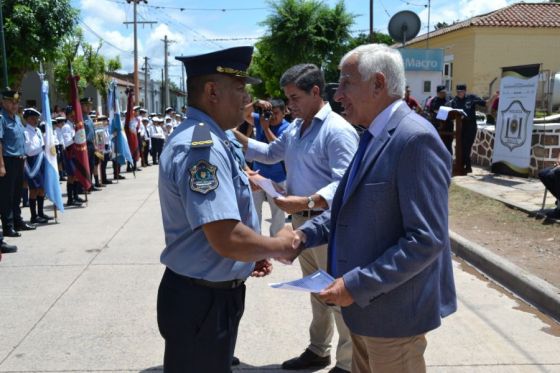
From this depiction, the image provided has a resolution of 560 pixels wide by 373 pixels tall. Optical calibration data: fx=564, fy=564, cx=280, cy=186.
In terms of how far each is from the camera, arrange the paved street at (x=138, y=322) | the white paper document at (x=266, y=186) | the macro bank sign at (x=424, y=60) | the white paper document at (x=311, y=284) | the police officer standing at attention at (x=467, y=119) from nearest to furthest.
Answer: the white paper document at (x=311, y=284), the white paper document at (x=266, y=186), the paved street at (x=138, y=322), the police officer standing at attention at (x=467, y=119), the macro bank sign at (x=424, y=60)

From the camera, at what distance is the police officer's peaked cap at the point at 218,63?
2287mm

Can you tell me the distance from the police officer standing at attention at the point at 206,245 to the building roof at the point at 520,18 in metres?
32.6

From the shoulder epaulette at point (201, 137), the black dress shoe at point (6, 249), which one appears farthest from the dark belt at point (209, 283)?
the black dress shoe at point (6, 249)

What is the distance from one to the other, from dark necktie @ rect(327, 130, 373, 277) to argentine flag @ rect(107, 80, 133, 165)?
546 inches

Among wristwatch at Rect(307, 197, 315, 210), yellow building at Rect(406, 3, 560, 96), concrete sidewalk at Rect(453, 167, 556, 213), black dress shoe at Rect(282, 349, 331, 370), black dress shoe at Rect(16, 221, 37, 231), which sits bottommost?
black dress shoe at Rect(16, 221, 37, 231)

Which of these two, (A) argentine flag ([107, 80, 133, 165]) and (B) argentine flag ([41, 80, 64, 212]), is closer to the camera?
(B) argentine flag ([41, 80, 64, 212])

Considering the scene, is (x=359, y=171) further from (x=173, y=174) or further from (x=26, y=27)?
(x=26, y=27)

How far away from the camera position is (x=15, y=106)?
8.70 m

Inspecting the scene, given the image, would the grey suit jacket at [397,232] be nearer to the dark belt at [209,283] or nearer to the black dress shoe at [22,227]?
the dark belt at [209,283]

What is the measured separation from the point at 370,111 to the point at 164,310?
1.20 m

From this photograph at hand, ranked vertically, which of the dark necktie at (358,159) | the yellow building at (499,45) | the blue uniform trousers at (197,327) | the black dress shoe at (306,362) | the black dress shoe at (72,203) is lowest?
the black dress shoe at (72,203)

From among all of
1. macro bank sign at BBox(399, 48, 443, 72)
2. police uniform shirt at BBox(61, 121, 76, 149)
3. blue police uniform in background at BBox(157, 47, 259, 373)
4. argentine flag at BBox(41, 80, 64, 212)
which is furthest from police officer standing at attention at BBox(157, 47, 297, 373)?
macro bank sign at BBox(399, 48, 443, 72)

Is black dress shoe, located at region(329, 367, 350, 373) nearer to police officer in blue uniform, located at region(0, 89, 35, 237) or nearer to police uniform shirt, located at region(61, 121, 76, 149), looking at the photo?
police officer in blue uniform, located at region(0, 89, 35, 237)

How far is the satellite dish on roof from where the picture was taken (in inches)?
417
